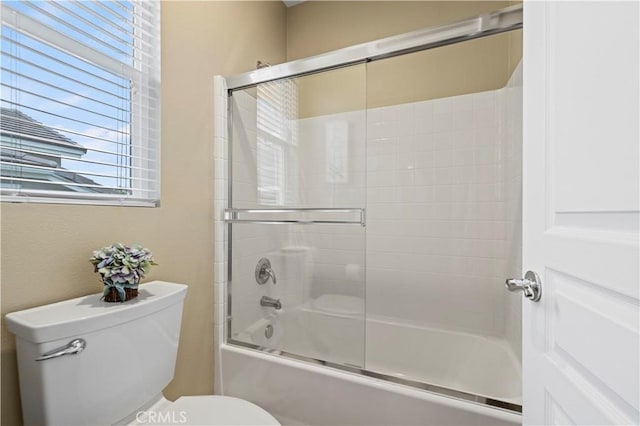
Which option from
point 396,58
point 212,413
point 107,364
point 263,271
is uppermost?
point 396,58

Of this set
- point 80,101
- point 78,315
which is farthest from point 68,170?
point 78,315

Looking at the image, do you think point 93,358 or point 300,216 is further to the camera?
point 300,216

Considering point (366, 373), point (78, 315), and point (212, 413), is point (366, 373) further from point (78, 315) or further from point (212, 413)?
point (78, 315)

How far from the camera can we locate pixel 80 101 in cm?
104

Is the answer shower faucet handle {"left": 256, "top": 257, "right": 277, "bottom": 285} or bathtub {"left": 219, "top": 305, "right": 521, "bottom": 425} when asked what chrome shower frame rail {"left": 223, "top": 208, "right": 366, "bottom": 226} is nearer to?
shower faucet handle {"left": 256, "top": 257, "right": 277, "bottom": 285}

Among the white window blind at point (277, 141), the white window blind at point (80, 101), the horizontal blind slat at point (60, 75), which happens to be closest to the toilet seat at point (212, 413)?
the white window blind at point (80, 101)

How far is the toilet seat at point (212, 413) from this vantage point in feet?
3.24

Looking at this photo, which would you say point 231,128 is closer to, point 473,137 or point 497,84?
point 473,137

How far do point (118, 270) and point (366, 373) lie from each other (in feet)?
3.24

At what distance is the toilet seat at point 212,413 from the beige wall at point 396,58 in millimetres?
1241

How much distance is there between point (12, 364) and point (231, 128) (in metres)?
1.22

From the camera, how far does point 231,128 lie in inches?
64.4

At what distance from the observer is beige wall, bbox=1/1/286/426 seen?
0.88 meters

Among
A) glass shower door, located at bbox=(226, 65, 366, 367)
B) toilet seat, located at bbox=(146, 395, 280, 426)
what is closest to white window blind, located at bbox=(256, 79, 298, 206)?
glass shower door, located at bbox=(226, 65, 366, 367)
